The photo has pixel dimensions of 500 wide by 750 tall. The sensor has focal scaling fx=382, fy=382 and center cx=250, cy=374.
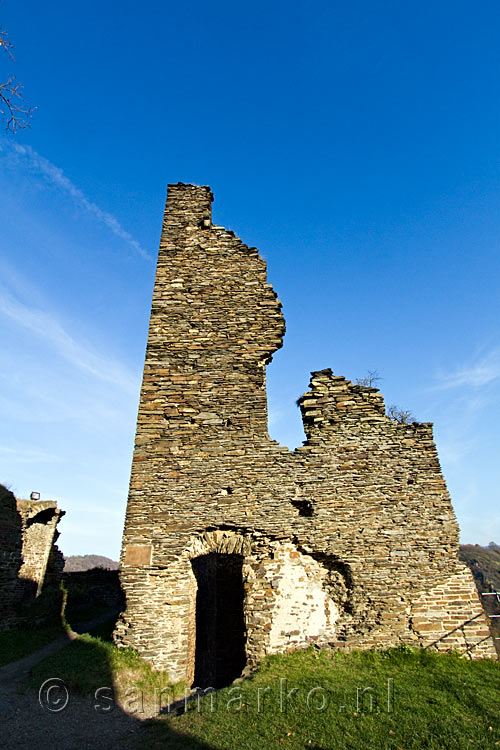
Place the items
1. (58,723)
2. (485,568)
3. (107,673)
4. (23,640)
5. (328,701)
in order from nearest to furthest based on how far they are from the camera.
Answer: (328,701), (58,723), (107,673), (23,640), (485,568)

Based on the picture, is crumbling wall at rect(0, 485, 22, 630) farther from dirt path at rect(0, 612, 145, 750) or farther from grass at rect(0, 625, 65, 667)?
dirt path at rect(0, 612, 145, 750)

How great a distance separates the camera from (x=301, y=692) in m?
5.22

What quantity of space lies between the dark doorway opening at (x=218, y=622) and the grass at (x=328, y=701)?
10.6 ft

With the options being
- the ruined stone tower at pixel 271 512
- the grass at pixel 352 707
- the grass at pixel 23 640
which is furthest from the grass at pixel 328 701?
the grass at pixel 23 640

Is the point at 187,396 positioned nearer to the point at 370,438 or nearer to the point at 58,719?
the point at 370,438

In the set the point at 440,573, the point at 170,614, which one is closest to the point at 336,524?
the point at 440,573

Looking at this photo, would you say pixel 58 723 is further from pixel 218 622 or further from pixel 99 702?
pixel 218 622

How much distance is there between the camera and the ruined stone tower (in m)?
6.63

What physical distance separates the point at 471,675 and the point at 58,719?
604cm

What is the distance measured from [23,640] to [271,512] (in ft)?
27.7

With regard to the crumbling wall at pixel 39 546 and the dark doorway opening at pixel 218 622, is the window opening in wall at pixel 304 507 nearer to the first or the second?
the dark doorway opening at pixel 218 622

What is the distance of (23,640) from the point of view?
10.2 meters

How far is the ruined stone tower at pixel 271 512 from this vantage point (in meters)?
6.63

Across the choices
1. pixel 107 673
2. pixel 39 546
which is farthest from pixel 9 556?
pixel 107 673
